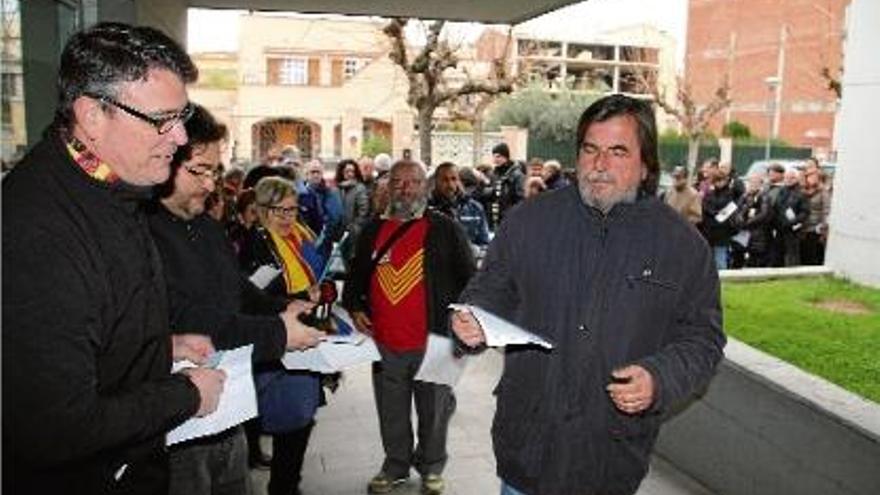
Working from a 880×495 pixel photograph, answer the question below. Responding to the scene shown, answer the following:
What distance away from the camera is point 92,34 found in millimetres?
1851

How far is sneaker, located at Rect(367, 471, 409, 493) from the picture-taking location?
16.0 ft

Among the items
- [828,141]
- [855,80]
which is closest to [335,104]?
[828,141]

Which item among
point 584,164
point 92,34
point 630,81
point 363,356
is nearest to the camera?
point 92,34

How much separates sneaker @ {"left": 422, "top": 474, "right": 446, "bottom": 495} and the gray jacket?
2.23 m

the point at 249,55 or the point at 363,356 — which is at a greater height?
the point at 249,55

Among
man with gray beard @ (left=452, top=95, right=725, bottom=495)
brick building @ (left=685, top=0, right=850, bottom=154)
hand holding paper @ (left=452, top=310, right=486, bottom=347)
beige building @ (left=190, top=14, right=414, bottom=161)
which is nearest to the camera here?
man with gray beard @ (left=452, top=95, right=725, bottom=495)

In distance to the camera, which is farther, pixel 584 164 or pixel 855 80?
pixel 855 80

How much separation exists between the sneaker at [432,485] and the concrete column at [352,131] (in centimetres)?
3776

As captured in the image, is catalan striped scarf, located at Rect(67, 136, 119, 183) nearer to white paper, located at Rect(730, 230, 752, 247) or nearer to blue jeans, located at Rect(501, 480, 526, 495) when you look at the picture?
blue jeans, located at Rect(501, 480, 526, 495)

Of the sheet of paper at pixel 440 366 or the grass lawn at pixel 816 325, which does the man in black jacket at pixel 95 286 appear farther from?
the grass lawn at pixel 816 325

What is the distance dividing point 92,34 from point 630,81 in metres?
68.4

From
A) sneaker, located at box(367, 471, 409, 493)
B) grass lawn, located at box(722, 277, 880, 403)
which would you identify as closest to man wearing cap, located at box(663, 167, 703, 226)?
grass lawn, located at box(722, 277, 880, 403)

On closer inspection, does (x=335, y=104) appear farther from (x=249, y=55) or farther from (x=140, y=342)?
(x=140, y=342)

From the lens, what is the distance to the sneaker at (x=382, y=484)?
489 centimetres
